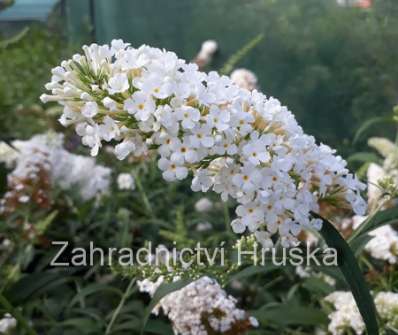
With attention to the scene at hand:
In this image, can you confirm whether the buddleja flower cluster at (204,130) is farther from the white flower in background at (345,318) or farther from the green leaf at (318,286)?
the green leaf at (318,286)

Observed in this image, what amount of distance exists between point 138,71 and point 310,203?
28 cm

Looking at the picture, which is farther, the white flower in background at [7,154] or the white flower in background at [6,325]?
the white flower in background at [7,154]

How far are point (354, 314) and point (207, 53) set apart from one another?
2.11 m

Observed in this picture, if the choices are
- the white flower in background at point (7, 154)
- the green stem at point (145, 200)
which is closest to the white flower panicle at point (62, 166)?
the white flower in background at point (7, 154)

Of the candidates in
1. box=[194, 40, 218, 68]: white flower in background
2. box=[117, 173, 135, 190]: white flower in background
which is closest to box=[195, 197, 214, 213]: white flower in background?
box=[117, 173, 135, 190]: white flower in background

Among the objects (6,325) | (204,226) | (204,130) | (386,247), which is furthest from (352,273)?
(204,226)

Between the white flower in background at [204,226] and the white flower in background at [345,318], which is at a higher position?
the white flower in background at [345,318]

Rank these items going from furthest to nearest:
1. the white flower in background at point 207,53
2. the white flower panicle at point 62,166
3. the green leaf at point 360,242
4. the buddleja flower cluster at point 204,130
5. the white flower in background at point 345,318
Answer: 1. the white flower in background at point 207,53
2. the white flower panicle at point 62,166
3. the white flower in background at point 345,318
4. the green leaf at point 360,242
5. the buddleja flower cluster at point 204,130

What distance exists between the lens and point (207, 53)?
10.7 ft

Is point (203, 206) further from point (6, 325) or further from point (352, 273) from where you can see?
point (352, 273)

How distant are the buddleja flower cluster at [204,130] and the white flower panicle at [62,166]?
1.30 m

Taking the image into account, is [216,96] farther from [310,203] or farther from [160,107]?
[310,203]

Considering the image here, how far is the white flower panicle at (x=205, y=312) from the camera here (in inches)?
48.4

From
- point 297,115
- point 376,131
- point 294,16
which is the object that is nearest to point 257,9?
point 294,16
